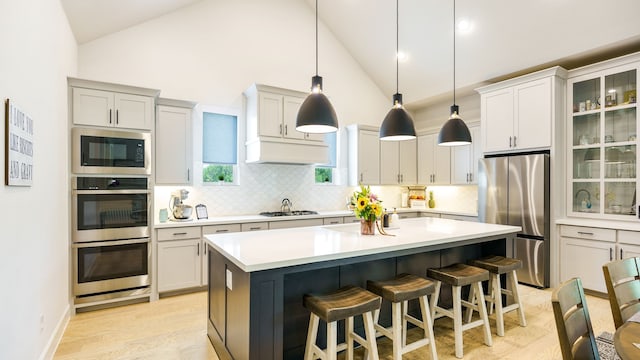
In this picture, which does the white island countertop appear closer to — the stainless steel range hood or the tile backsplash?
the stainless steel range hood

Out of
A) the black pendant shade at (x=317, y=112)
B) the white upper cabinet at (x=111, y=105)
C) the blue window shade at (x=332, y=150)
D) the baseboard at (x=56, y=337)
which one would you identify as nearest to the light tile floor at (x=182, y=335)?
the baseboard at (x=56, y=337)

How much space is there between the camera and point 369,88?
653 cm

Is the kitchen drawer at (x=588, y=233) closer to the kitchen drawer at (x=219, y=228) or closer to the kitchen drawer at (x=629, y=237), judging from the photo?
the kitchen drawer at (x=629, y=237)

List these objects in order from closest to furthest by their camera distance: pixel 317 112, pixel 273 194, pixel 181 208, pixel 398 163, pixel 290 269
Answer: pixel 290 269 < pixel 317 112 < pixel 181 208 < pixel 273 194 < pixel 398 163

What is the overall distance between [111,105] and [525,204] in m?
5.30

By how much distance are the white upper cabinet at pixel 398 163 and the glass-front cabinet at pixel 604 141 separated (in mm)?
2687

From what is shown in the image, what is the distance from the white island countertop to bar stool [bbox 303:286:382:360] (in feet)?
0.88

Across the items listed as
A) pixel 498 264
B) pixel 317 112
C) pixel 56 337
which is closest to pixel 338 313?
pixel 317 112

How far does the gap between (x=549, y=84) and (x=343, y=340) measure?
4119mm

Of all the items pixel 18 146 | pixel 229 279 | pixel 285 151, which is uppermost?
pixel 285 151

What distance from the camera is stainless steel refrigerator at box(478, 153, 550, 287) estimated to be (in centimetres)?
427

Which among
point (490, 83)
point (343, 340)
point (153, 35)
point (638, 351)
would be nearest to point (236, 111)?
point (153, 35)

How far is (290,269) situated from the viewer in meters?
2.04

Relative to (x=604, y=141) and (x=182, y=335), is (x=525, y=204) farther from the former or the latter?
(x=182, y=335)
